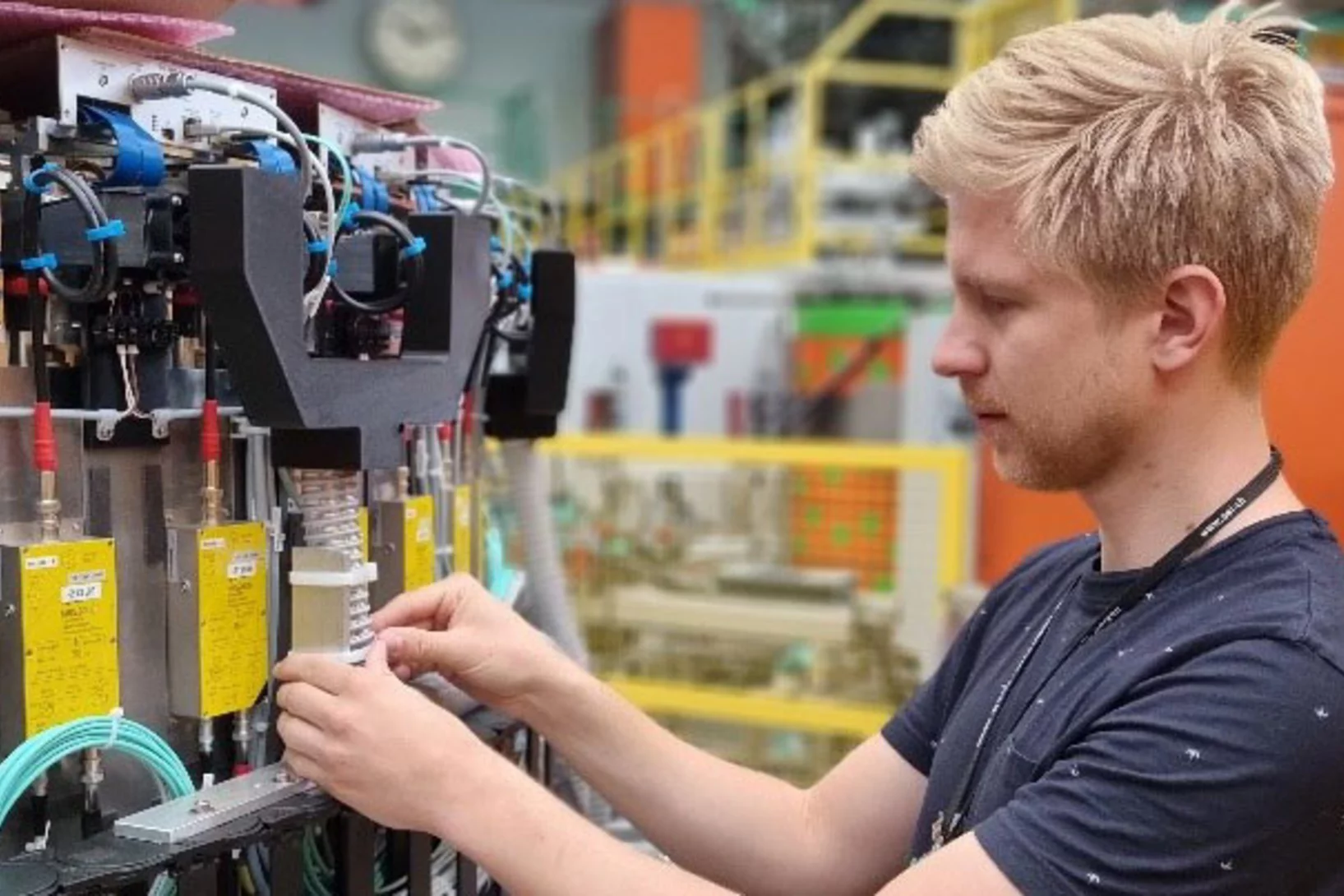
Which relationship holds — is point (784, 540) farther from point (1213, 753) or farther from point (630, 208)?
point (630, 208)

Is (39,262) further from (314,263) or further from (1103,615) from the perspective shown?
(1103,615)

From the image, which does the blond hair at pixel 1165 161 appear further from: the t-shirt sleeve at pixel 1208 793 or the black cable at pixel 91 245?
the black cable at pixel 91 245

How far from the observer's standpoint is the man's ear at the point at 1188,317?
90 centimetres

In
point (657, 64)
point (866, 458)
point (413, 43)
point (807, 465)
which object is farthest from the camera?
point (657, 64)

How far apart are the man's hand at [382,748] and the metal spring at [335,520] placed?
0.21ft

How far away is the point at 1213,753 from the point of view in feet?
2.70

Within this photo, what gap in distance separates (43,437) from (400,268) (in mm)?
313

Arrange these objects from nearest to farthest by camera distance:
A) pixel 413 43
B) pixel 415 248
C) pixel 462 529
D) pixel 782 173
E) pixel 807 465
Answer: pixel 415 248 < pixel 462 529 < pixel 807 465 < pixel 782 173 < pixel 413 43

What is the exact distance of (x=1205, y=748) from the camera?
824 millimetres

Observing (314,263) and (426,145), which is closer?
(314,263)

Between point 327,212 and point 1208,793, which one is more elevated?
point 327,212

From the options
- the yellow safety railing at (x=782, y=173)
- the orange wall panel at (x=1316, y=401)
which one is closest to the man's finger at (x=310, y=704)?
the orange wall panel at (x=1316, y=401)

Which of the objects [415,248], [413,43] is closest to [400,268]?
[415,248]

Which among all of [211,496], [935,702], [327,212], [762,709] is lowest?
Answer: [762,709]
